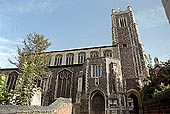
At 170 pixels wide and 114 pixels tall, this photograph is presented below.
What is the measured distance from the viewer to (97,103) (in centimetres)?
1978

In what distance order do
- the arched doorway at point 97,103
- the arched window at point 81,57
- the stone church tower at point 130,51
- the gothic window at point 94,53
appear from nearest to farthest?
the arched doorway at point 97,103, the stone church tower at point 130,51, the gothic window at point 94,53, the arched window at point 81,57

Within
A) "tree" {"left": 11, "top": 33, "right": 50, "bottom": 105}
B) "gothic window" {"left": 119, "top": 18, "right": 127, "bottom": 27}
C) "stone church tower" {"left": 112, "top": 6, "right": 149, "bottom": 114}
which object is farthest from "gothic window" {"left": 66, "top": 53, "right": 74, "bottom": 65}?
"tree" {"left": 11, "top": 33, "right": 50, "bottom": 105}

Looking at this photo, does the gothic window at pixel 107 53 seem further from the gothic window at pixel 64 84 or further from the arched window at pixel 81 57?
the gothic window at pixel 64 84

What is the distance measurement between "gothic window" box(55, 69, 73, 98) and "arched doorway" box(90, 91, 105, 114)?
6578 mm

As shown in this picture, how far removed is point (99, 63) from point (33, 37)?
12901mm

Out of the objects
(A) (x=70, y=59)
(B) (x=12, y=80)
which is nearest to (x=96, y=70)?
(A) (x=70, y=59)

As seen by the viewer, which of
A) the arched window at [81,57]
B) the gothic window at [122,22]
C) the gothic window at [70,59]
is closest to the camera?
the arched window at [81,57]

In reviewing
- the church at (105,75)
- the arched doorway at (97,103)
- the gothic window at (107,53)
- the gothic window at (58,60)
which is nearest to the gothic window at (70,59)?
the church at (105,75)

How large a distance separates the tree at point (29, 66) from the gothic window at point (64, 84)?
13.5 m

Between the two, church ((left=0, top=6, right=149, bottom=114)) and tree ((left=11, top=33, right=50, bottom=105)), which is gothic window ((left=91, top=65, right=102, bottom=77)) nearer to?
church ((left=0, top=6, right=149, bottom=114))

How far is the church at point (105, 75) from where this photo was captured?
19.7 m

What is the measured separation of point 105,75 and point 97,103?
15.3 feet

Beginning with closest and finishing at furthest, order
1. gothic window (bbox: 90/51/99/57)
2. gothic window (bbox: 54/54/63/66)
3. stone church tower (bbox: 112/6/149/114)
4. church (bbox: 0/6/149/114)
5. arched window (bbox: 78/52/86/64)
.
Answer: church (bbox: 0/6/149/114), stone church tower (bbox: 112/6/149/114), gothic window (bbox: 90/51/99/57), arched window (bbox: 78/52/86/64), gothic window (bbox: 54/54/63/66)

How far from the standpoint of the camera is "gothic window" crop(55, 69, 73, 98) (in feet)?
82.8
